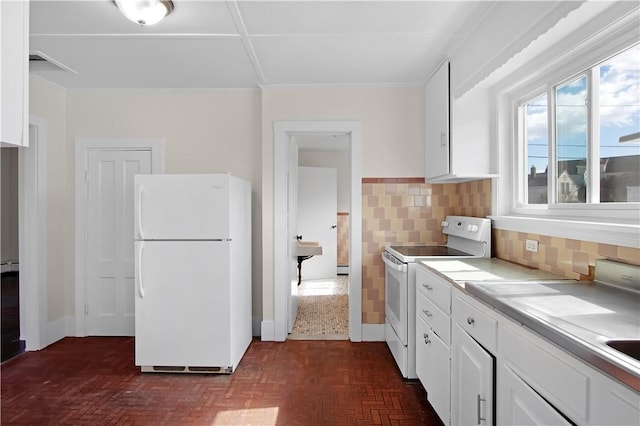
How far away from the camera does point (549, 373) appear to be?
106 centimetres

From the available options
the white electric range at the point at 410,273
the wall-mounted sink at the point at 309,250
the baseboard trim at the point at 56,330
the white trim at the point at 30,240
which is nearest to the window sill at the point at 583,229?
the white electric range at the point at 410,273

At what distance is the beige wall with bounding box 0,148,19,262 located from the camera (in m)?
6.34

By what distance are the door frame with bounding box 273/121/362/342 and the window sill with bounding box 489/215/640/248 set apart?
4.45 feet

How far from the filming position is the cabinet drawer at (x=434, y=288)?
6.29 ft

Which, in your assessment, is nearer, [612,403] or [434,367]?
[612,403]

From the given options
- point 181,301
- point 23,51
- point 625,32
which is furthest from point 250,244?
Result: point 625,32

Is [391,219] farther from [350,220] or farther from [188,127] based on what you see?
[188,127]

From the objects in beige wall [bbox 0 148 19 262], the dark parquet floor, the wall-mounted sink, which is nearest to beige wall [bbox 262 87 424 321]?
the dark parquet floor

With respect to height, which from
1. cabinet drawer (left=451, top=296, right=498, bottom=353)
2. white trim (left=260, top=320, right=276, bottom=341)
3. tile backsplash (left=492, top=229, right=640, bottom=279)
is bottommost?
white trim (left=260, top=320, right=276, bottom=341)

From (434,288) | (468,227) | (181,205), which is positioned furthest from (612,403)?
(181,205)

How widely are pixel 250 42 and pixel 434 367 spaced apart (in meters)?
2.42

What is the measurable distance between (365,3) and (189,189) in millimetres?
1714

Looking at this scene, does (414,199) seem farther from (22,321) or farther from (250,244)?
(22,321)

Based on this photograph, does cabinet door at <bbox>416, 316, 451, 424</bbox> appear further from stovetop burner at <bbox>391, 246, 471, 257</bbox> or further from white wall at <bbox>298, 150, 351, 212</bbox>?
white wall at <bbox>298, 150, 351, 212</bbox>
